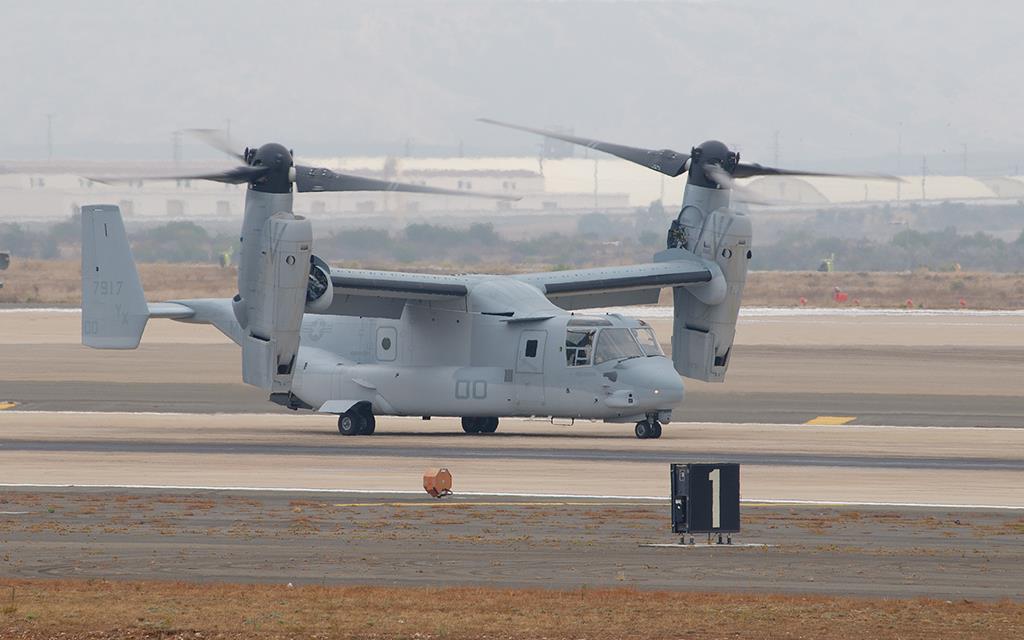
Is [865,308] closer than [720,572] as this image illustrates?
No

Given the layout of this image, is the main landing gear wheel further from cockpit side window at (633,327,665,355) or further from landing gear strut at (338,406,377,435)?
cockpit side window at (633,327,665,355)

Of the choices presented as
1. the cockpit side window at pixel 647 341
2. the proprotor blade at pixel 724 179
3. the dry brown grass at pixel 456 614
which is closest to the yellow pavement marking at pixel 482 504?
the dry brown grass at pixel 456 614

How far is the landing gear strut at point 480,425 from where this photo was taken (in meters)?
38.3

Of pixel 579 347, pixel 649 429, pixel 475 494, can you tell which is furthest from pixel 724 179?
pixel 475 494

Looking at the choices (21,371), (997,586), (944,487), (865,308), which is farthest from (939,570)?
(865,308)

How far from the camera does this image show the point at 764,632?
1588 centimetres

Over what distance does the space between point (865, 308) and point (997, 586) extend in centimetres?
7791

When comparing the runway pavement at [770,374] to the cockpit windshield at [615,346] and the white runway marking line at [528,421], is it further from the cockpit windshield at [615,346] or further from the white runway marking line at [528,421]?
the cockpit windshield at [615,346]

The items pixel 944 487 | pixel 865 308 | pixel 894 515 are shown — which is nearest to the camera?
pixel 894 515

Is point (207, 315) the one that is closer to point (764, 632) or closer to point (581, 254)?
point (764, 632)

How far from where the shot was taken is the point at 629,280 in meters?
39.7

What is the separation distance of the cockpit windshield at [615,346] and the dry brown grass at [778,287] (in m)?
59.0

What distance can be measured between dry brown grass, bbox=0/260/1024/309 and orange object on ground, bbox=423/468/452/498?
6735 centimetres

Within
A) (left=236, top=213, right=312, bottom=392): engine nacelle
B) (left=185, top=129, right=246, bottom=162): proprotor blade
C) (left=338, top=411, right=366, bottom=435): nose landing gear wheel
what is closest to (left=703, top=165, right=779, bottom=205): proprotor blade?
(left=338, top=411, right=366, bottom=435): nose landing gear wheel
